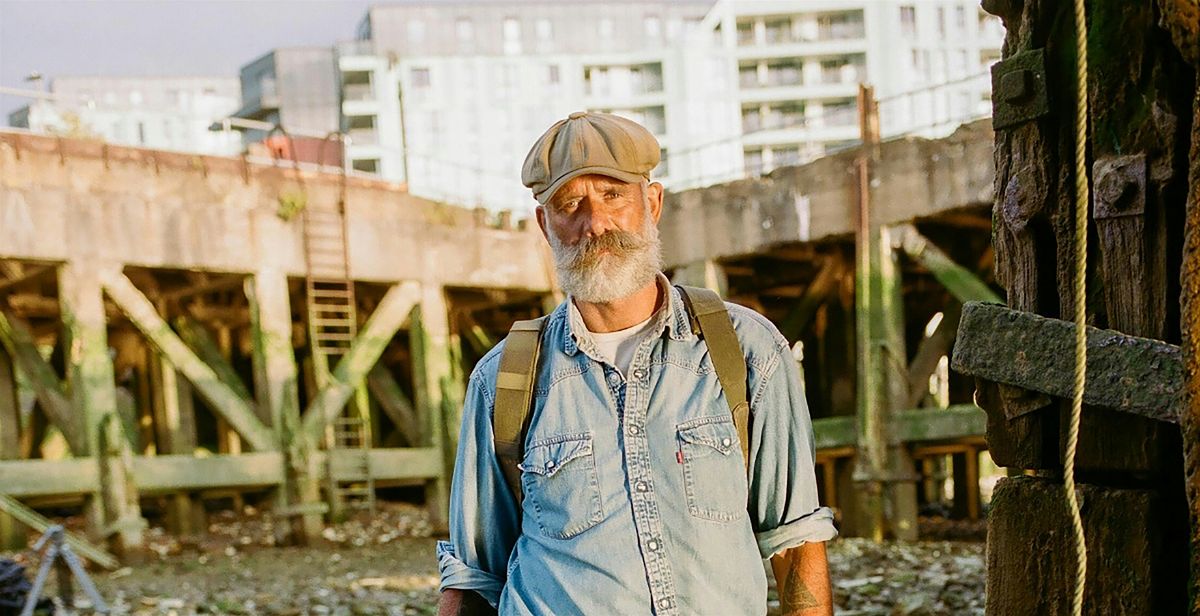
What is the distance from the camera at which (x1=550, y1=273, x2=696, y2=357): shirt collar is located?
271cm

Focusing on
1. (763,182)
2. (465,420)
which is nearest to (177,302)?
(763,182)

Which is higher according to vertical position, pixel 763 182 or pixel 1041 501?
pixel 763 182

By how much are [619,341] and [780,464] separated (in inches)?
17.9

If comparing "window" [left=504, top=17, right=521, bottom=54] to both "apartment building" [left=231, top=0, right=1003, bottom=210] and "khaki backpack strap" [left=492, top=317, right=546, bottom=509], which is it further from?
"khaki backpack strap" [left=492, top=317, right=546, bottom=509]

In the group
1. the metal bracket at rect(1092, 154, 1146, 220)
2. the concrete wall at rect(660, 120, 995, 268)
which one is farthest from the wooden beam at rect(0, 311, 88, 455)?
the metal bracket at rect(1092, 154, 1146, 220)

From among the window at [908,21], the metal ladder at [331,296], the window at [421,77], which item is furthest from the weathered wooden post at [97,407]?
the window at [908,21]

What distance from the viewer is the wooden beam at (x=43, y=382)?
40.5 feet

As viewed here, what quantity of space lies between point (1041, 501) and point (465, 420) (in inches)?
50.9

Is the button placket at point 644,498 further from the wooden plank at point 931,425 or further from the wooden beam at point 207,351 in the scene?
the wooden beam at point 207,351

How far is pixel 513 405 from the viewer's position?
2.75 meters

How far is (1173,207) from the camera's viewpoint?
2.49 m

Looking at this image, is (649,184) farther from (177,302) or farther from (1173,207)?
(177,302)

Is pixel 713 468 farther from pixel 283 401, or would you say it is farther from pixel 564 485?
pixel 283 401

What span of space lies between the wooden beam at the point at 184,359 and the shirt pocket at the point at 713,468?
11022mm
